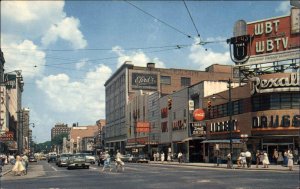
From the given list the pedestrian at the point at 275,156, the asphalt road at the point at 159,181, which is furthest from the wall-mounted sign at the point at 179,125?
the asphalt road at the point at 159,181

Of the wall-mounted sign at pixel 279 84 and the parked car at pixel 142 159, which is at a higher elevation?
the wall-mounted sign at pixel 279 84

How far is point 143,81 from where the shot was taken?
11412 centimetres

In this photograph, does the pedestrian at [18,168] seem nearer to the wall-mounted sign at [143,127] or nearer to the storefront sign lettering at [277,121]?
the storefront sign lettering at [277,121]

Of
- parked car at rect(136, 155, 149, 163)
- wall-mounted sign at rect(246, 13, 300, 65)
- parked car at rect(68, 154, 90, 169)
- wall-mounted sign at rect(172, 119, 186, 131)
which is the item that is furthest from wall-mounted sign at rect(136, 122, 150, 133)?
parked car at rect(68, 154, 90, 169)

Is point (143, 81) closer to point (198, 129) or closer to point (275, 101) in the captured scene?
point (198, 129)

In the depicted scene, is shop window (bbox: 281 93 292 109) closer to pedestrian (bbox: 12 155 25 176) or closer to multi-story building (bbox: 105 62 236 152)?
pedestrian (bbox: 12 155 25 176)

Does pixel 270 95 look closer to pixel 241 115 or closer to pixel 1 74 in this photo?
pixel 241 115

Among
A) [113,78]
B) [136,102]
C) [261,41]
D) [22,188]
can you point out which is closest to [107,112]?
[113,78]

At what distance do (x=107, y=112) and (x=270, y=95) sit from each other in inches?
3889

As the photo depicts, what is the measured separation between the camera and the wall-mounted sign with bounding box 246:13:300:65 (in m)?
52.7

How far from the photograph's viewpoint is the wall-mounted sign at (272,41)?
5266 centimetres

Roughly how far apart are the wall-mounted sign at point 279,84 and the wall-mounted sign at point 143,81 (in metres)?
65.6

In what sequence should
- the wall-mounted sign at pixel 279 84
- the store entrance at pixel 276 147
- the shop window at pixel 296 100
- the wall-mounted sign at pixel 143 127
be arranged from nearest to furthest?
the wall-mounted sign at pixel 279 84
the shop window at pixel 296 100
the store entrance at pixel 276 147
the wall-mounted sign at pixel 143 127

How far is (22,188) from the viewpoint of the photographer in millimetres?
21531
